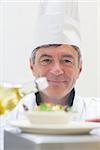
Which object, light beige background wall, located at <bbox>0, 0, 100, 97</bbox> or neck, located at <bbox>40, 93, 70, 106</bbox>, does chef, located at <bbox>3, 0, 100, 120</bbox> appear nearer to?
neck, located at <bbox>40, 93, 70, 106</bbox>

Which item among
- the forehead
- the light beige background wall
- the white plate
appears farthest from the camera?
the light beige background wall

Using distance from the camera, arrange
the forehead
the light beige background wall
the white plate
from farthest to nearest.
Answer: the light beige background wall < the forehead < the white plate

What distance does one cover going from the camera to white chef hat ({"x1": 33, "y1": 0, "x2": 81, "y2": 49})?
93 centimetres

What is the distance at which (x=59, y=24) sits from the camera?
0.94m

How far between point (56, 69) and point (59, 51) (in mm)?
61

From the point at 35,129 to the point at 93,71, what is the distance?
1269mm

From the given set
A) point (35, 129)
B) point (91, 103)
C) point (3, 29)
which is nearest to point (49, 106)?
point (35, 129)

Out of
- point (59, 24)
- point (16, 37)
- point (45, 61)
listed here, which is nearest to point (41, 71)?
point (45, 61)

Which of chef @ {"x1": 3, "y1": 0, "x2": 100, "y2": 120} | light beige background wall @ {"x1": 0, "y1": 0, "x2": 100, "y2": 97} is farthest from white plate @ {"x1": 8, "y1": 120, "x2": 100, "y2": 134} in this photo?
light beige background wall @ {"x1": 0, "y1": 0, "x2": 100, "y2": 97}

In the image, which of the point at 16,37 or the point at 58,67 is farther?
the point at 16,37

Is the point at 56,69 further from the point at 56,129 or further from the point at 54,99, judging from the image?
the point at 56,129

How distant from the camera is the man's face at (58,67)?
0.94 metres

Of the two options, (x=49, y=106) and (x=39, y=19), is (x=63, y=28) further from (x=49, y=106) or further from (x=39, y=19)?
(x=49, y=106)

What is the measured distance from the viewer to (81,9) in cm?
154
